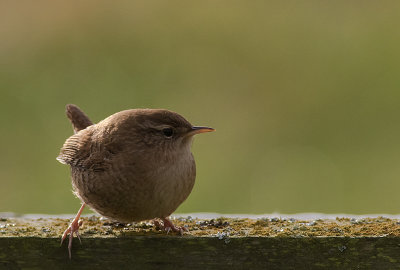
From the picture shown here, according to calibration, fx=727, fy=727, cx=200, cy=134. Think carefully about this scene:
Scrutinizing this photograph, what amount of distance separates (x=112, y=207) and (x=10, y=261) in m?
0.61

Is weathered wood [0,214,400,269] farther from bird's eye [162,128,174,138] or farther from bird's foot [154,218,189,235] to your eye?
bird's eye [162,128,174,138]

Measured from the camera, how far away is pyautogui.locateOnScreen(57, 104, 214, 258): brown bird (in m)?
3.59

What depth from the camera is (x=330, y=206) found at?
6914mm

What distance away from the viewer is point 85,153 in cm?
409

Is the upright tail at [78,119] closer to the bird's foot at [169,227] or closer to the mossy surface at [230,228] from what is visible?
the mossy surface at [230,228]

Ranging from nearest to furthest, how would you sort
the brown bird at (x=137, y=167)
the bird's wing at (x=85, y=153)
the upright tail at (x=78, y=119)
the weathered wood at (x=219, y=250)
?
the weathered wood at (x=219, y=250)
the brown bird at (x=137, y=167)
the bird's wing at (x=85, y=153)
the upright tail at (x=78, y=119)

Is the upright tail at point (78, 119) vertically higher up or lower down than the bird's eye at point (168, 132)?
higher up

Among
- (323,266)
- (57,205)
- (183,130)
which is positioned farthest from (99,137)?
(57,205)

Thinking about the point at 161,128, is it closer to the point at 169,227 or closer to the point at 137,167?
the point at 137,167

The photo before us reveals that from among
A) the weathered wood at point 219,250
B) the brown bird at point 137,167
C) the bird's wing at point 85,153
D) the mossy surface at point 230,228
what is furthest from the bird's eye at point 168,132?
the weathered wood at point 219,250

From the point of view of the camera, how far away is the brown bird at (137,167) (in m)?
3.59

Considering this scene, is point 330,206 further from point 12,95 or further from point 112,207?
point 12,95

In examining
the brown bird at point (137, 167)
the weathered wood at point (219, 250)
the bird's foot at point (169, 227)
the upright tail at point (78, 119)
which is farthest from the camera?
the upright tail at point (78, 119)

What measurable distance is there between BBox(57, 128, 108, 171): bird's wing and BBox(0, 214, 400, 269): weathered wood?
65cm
